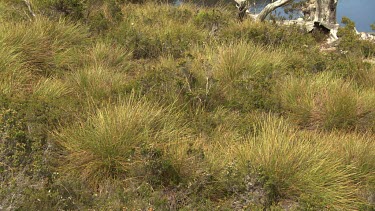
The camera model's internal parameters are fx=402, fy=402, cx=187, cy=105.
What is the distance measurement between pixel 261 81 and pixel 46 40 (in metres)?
3.63

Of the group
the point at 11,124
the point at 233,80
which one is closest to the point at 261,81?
the point at 233,80

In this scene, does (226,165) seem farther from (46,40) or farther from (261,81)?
(46,40)

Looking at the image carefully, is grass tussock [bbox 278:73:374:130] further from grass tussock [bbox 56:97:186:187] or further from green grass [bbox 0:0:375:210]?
grass tussock [bbox 56:97:186:187]

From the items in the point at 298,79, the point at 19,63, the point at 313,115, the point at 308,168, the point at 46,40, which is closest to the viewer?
the point at 308,168

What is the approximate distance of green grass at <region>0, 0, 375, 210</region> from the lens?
363 centimetres

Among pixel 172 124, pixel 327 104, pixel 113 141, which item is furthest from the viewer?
pixel 327 104

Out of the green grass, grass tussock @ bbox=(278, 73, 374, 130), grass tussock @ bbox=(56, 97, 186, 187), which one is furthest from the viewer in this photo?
grass tussock @ bbox=(278, 73, 374, 130)

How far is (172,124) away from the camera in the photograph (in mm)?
4566

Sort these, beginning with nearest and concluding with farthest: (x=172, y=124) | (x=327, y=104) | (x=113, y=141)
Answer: (x=113, y=141), (x=172, y=124), (x=327, y=104)

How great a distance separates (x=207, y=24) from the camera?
9.56 m

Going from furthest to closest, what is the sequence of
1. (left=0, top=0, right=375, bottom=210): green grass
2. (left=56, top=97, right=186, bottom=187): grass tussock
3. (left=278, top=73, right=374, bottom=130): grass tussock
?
(left=278, top=73, right=374, bottom=130): grass tussock, (left=56, top=97, right=186, bottom=187): grass tussock, (left=0, top=0, right=375, bottom=210): green grass

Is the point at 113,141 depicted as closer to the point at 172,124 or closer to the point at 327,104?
the point at 172,124

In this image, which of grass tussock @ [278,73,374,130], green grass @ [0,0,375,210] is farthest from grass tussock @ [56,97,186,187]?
grass tussock @ [278,73,374,130]

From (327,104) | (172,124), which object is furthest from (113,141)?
(327,104)
